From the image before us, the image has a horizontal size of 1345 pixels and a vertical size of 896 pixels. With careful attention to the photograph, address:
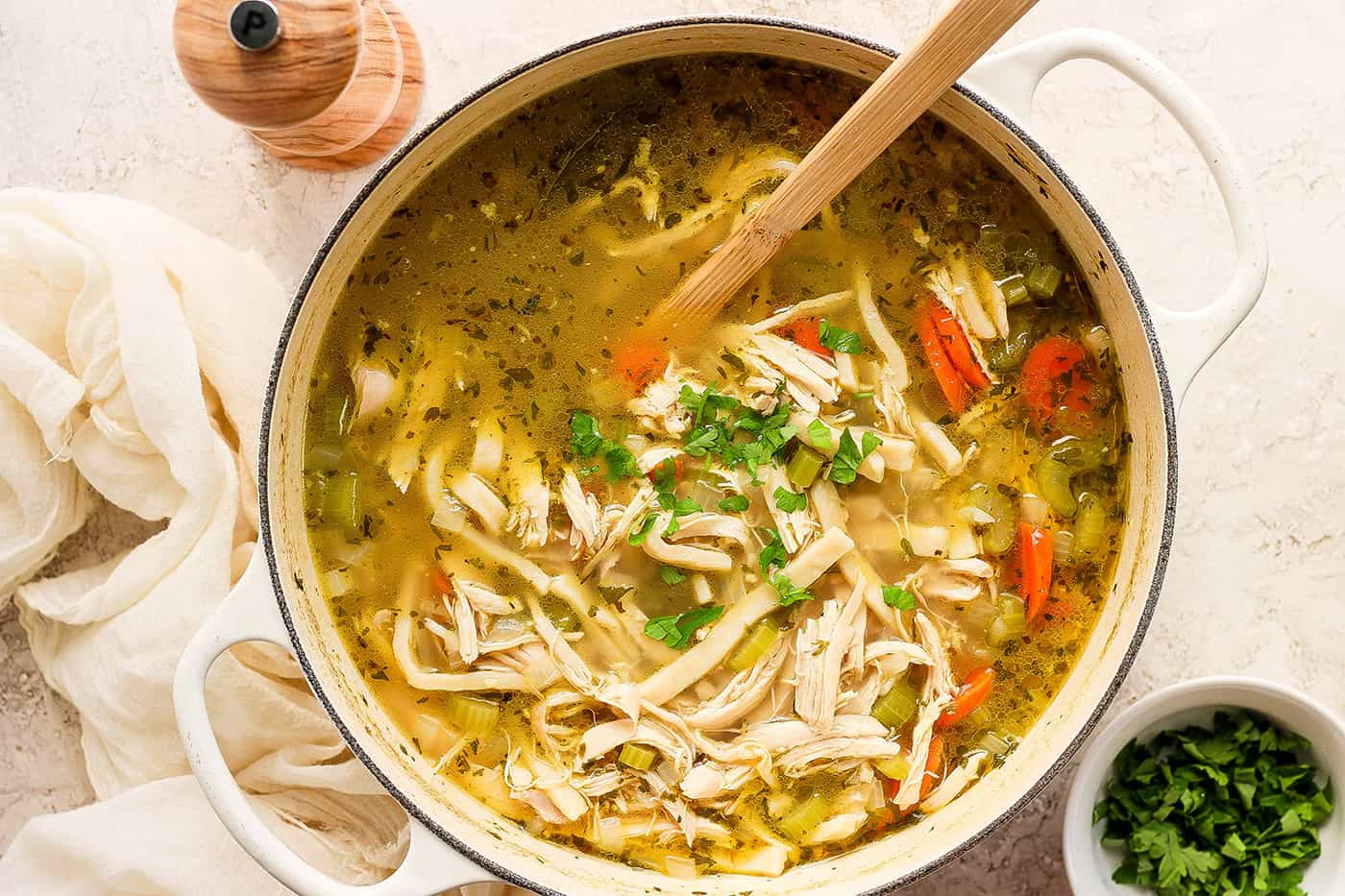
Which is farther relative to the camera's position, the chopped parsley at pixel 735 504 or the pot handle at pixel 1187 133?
the chopped parsley at pixel 735 504

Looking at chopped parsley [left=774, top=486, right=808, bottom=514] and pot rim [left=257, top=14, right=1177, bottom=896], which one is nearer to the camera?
pot rim [left=257, top=14, right=1177, bottom=896]

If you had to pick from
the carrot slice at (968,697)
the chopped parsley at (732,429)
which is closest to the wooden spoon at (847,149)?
the chopped parsley at (732,429)

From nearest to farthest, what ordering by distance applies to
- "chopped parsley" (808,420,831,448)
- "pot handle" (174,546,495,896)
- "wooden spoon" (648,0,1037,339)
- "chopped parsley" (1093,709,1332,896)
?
"wooden spoon" (648,0,1037,339), "pot handle" (174,546,495,896), "chopped parsley" (808,420,831,448), "chopped parsley" (1093,709,1332,896)

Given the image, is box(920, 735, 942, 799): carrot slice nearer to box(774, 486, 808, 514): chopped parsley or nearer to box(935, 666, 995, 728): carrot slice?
box(935, 666, 995, 728): carrot slice

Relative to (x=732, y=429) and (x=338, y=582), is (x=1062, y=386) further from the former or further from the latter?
(x=338, y=582)

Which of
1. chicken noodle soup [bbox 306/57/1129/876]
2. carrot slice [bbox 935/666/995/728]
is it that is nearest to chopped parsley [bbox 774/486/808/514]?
chicken noodle soup [bbox 306/57/1129/876]

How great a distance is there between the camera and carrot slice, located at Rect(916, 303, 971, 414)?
2264 mm

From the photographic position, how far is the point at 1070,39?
6.47ft

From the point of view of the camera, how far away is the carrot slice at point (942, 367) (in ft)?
7.43

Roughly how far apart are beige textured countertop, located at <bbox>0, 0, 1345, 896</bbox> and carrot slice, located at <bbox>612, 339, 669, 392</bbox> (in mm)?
693

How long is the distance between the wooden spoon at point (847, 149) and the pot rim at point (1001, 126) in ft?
0.31

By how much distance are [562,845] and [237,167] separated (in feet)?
5.12

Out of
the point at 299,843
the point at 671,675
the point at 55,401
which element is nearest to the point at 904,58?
the point at 671,675

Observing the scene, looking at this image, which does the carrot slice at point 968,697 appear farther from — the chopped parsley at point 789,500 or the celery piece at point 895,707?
the chopped parsley at point 789,500
